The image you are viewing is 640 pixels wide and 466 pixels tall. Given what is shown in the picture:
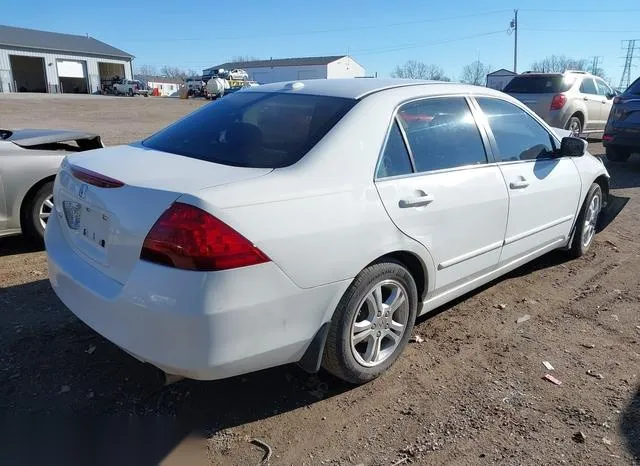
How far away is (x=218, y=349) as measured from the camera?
225cm

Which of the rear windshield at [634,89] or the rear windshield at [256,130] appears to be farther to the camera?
the rear windshield at [634,89]

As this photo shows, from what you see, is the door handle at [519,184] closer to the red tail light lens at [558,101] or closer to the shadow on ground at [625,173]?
the shadow on ground at [625,173]

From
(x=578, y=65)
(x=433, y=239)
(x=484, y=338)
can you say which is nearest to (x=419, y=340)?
(x=484, y=338)

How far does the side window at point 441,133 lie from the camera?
10.4 feet

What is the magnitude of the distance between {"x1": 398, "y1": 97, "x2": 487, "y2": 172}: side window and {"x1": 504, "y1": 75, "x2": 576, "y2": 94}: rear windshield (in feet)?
30.7

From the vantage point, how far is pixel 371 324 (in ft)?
9.53

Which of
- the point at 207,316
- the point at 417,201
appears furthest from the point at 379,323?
the point at 207,316

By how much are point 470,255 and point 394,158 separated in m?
0.93

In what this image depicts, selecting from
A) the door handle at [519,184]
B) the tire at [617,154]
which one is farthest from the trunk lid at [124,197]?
the tire at [617,154]

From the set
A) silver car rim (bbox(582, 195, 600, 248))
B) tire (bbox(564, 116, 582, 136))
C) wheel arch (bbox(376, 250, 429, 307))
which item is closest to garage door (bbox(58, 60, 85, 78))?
tire (bbox(564, 116, 582, 136))

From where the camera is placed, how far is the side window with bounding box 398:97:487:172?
3.16 m

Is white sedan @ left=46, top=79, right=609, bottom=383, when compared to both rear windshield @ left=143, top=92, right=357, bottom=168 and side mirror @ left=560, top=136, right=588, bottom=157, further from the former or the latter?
side mirror @ left=560, top=136, right=588, bottom=157

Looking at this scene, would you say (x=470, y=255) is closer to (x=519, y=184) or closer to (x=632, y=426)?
(x=519, y=184)

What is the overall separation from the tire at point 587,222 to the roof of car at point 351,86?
6.02 feet
